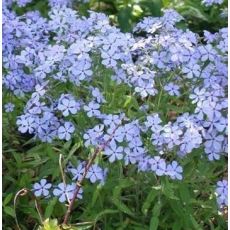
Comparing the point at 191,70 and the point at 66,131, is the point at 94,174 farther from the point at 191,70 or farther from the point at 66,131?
the point at 191,70

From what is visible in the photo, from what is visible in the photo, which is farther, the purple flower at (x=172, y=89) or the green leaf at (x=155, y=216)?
the purple flower at (x=172, y=89)

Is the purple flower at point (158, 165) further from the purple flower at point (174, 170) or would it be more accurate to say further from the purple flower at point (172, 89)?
the purple flower at point (172, 89)

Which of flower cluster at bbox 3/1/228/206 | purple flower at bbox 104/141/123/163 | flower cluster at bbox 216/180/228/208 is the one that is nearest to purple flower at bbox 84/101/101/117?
flower cluster at bbox 3/1/228/206

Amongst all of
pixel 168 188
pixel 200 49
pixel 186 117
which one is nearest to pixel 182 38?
pixel 200 49

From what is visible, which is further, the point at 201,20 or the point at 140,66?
the point at 201,20

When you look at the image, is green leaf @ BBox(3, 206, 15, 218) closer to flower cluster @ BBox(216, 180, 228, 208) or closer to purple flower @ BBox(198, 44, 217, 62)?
flower cluster @ BBox(216, 180, 228, 208)

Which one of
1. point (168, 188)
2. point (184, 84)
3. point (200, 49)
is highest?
point (200, 49)

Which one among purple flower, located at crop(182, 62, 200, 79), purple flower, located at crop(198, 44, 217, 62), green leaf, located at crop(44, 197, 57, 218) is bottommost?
green leaf, located at crop(44, 197, 57, 218)

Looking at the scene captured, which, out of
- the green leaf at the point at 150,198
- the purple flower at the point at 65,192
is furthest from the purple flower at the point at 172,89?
the purple flower at the point at 65,192

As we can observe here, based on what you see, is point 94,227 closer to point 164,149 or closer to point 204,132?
Result: point 164,149
